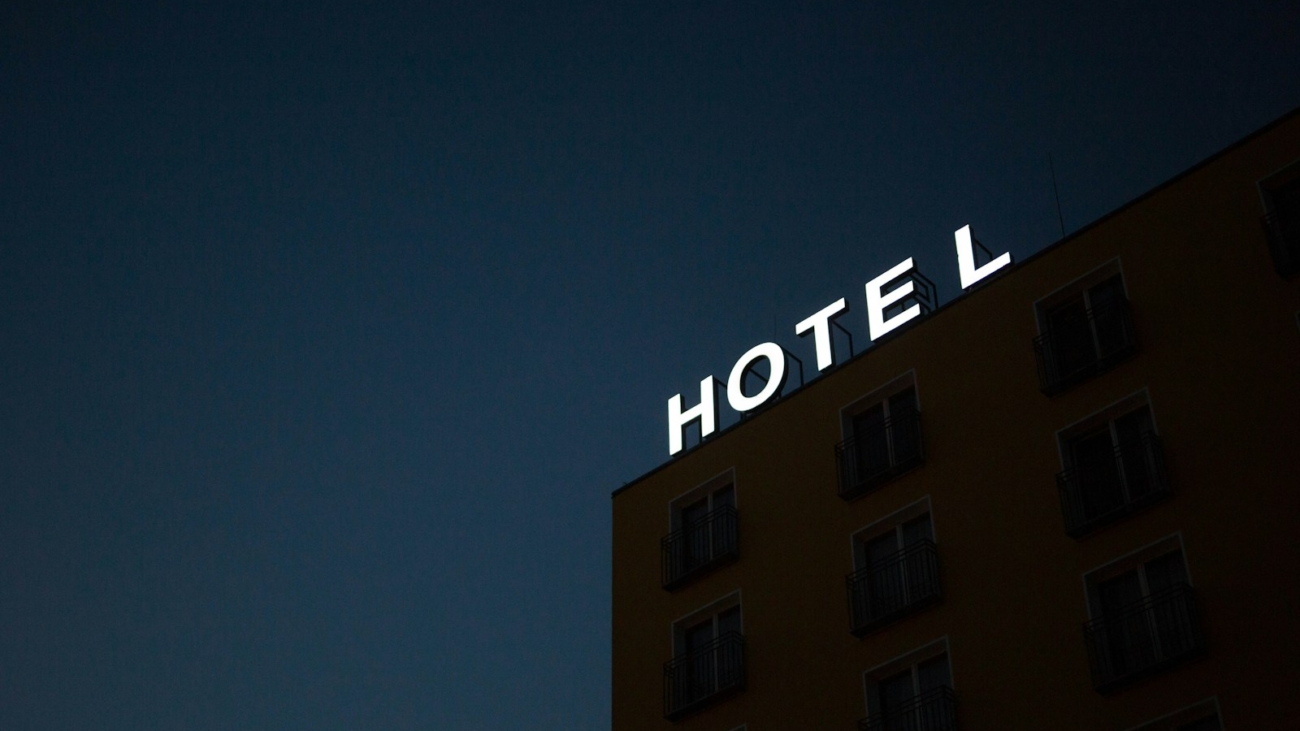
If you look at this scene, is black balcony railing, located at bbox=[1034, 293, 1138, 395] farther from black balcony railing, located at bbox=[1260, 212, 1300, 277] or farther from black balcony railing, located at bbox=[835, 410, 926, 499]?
black balcony railing, located at bbox=[835, 410, 926, 499]

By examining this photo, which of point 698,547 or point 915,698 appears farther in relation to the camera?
point 698,547

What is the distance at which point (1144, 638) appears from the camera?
3406cm

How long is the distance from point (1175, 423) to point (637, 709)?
59.4 ft

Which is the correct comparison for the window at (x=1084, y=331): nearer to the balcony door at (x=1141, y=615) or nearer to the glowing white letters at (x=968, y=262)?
the glowing white letters at (x=968, y=262)

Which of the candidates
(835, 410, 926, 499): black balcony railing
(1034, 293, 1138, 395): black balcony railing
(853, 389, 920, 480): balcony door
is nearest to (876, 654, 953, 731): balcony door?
(835, 410, 926, 499): black balcony railing

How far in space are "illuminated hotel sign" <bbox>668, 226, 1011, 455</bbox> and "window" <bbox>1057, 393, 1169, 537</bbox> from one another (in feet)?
23.6

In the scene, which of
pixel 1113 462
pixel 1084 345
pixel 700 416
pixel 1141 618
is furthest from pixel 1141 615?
pixel 700 416

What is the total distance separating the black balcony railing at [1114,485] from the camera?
117 feet

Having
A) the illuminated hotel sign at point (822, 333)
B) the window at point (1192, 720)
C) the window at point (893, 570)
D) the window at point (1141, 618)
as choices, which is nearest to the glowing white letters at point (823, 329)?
the illuminated hotel sign at point (822, 333)

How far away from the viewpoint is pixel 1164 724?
1281 inches

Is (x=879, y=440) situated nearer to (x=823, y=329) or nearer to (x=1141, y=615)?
(x=823, y=329)

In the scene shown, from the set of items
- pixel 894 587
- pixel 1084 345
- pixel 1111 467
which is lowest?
pixel 894 587

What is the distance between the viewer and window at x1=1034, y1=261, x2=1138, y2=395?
3834 cm

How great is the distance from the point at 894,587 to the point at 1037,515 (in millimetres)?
4672
